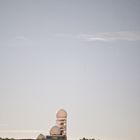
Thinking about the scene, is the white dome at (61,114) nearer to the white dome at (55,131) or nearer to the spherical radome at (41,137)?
the white dome at (55,131)

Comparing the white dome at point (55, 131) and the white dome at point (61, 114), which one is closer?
the white dome at point (55, 131)

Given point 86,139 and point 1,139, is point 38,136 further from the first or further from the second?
point 86,139

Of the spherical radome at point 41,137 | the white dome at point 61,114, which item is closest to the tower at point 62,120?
the white dome at point 61,114

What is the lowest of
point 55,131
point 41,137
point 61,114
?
point 41,137

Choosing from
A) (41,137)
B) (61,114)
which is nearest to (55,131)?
(41,137)

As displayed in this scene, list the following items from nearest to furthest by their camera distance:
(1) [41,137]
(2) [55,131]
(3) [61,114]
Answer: (1) [41,137]
(2) [55,131]
(3) [61,114]

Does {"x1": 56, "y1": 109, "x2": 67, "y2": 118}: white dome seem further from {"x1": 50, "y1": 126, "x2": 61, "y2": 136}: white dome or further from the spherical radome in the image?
the spherical radome

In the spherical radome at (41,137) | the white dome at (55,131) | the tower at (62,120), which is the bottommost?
the spherical radome at (41,137)

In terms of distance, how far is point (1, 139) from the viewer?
360 feet

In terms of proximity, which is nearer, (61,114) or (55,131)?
(55,131)

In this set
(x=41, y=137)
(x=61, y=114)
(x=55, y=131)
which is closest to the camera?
(x=41, y=137)

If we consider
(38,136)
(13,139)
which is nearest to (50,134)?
(38,136)

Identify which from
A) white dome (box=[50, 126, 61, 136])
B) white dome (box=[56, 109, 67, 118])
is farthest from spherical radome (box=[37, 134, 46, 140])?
white dome (box=[56, 109, 67, 118])

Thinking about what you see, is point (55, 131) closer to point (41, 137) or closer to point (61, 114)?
point (41, 137)
